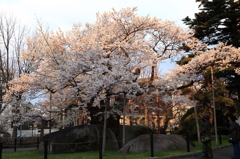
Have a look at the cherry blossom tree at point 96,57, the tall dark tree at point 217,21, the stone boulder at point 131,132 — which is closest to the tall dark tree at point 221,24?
the tall dark tree at point 217,21

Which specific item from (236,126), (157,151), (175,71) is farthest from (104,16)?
(236,126)

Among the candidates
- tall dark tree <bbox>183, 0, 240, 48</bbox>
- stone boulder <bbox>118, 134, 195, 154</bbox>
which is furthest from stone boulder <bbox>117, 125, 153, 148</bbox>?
tall dark tree <bbox>183, 0, 240, 48</bbox>

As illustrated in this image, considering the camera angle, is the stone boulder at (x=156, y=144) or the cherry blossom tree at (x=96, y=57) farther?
the cherry blossom tree at (x=96, y=57)

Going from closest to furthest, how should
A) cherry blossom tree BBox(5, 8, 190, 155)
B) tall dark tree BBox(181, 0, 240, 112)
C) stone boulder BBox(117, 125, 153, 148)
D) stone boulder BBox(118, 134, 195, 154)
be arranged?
1. stone boulder BBox(118, 134, 195, 154)
2. cherry blossom tree BBox(5, 8, 190, 155)
3. stone boulder BBox(117, 125, 153, 148)
4. tall dark tree BBox(181, 0, 240, 112)

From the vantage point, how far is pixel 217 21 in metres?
22.4

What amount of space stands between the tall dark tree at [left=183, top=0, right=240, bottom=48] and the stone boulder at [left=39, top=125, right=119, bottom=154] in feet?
51.1

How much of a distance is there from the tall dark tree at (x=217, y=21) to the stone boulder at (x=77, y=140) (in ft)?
51.1

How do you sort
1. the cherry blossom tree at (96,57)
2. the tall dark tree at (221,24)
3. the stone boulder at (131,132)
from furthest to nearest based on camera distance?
the tall dark tree at (221,24), the stone boulder at (131,132), the cherry blossom tree at (96,57)

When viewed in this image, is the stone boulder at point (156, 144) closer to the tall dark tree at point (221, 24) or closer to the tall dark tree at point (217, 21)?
the tall dark tree at point (221, 24)

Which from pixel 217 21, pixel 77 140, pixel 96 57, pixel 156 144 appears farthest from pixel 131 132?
pixel 217 21

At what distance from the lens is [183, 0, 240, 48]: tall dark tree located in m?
21.8

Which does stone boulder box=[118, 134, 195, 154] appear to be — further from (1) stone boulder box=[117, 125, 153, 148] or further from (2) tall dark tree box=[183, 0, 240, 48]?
(2) tall dark tree box=[183, 0, 240, 48]

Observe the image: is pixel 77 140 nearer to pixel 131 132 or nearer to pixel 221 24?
pixel 131 132

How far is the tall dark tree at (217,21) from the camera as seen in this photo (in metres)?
21.8
